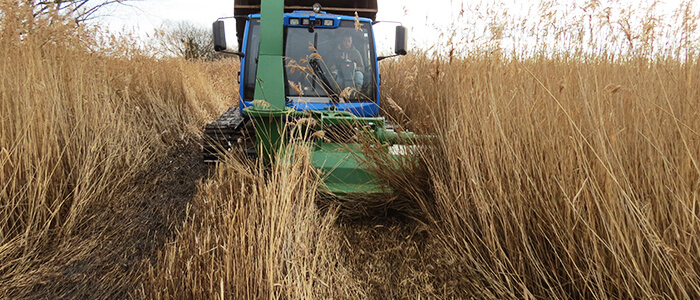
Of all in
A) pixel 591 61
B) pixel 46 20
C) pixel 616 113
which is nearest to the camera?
pixel 616 113

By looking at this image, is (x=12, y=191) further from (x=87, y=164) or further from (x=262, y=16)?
(x=262, y=16)

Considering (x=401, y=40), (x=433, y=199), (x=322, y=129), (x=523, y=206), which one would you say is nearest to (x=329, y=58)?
(x=401, y=40)

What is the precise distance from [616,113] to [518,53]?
1.20 m

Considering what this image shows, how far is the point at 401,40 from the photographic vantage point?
445 cm

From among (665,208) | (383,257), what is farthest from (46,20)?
(665,208)

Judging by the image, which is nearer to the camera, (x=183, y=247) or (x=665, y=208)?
(x=665, y=208)

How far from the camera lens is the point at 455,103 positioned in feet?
9.39

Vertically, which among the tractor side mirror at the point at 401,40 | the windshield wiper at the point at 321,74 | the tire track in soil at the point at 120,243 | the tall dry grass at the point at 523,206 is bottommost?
the tire track in soil at the point at 120,243

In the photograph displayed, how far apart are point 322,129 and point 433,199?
1016 mm

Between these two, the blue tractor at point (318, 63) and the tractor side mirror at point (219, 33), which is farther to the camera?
the blue tractor at point (318, 63)

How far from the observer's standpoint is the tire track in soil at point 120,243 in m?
2.55

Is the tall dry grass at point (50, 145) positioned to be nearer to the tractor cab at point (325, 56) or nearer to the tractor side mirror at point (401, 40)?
the tractor cab at point (325, 56)

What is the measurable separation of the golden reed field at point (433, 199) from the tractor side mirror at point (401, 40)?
31.4 inches

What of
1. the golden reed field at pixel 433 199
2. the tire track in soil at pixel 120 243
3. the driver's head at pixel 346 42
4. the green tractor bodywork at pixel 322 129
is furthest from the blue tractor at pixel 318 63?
the golden reed field at pixel 433 199
